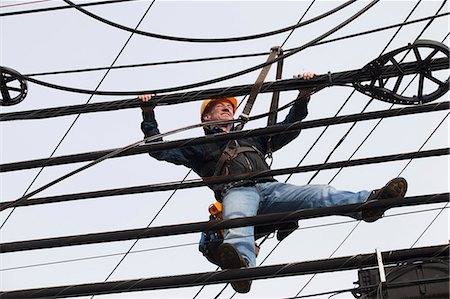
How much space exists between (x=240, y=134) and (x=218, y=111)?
1127mm

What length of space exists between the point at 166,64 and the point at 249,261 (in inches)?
75.8

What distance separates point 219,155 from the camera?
645 centimetres

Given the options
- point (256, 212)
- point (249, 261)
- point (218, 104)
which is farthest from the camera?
point (218, 104)

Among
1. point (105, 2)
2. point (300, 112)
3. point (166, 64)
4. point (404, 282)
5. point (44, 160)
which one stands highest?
point (105, 2)

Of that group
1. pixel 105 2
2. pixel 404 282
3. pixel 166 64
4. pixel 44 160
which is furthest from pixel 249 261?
pixel 105 2

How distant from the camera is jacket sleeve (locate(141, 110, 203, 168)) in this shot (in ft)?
20.4

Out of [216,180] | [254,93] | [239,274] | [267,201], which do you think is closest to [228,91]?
[254,93]

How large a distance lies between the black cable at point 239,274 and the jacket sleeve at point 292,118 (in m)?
1.38

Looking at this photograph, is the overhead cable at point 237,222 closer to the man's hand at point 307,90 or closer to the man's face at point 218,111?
the man's hand at point 307,90

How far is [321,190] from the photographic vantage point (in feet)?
19.9

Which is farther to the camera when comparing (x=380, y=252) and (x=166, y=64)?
(x=166, y=64)

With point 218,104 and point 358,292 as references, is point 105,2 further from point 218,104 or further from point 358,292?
point 358,292

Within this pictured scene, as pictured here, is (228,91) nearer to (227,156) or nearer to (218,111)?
(227,156)

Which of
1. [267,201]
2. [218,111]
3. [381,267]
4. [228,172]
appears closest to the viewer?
[381,267]
